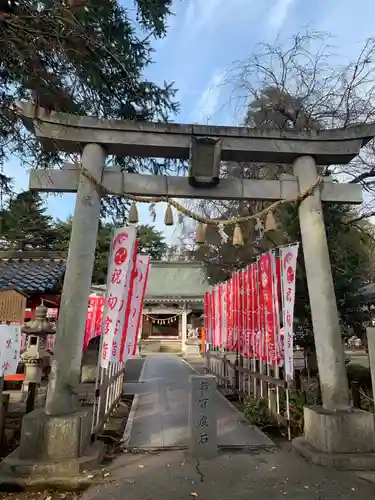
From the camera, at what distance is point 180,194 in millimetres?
6281

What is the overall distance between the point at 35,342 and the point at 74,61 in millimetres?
9549

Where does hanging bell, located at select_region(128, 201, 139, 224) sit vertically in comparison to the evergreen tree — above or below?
below

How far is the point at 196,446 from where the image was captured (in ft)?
17.2

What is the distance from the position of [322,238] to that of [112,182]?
11.4 ft

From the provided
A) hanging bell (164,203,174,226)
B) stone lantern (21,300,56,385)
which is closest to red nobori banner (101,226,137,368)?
hanging bell (164,203,174,226)

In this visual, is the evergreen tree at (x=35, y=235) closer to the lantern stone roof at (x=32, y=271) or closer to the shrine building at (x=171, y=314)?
the shrine building at (x=171, y=314)

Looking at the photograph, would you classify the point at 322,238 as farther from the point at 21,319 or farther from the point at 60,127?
the point at 21,319

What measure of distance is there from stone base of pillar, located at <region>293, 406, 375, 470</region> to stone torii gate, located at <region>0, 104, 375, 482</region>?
0.5 inches

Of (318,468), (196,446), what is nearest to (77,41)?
(196,446)

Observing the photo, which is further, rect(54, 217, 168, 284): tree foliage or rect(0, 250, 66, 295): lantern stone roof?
rect(54, 217, 168, 284): tree foliage

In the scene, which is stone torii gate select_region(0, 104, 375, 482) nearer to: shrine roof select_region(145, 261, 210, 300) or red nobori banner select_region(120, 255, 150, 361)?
red nobori banner select_region(120, 255, 150, 361)

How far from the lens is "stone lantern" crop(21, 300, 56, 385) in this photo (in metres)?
11.4

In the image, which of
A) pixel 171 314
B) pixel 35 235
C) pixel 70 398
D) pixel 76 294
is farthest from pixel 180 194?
pixel 35 235

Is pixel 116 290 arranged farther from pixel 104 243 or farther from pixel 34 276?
pixel 104 243
